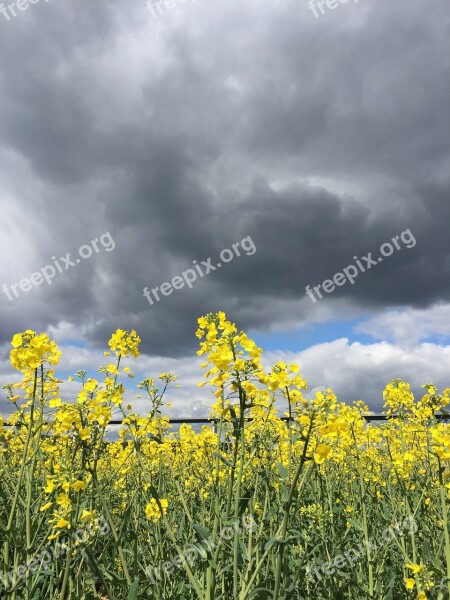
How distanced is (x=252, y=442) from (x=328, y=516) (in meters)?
1.26

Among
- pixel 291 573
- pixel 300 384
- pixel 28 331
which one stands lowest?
pixel 291 573

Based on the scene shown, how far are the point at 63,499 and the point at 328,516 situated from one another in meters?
2.54

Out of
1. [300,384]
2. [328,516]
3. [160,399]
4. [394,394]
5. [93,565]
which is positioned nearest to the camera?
[93,565]

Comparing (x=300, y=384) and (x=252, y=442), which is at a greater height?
(x=300, y=384)

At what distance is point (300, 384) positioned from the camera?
2.71 meters

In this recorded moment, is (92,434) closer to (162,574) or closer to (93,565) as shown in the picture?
(93,565)

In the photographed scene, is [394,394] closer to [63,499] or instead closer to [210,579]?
[210,579]

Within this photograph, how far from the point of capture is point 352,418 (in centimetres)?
421

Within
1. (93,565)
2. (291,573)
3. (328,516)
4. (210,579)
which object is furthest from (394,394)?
(93,565)

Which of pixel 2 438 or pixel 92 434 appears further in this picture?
pixel 2 438

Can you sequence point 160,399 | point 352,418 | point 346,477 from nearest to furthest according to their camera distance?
point 160,399 < point 352,418 < point 346,477

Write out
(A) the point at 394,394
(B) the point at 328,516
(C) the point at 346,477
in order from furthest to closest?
(C) the point at 346,477 < (A) the point at 394,394 < (B) the point at 328,516

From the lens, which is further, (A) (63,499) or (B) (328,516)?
(B) (328,516)

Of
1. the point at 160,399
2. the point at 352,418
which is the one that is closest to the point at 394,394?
the point at 352,418
